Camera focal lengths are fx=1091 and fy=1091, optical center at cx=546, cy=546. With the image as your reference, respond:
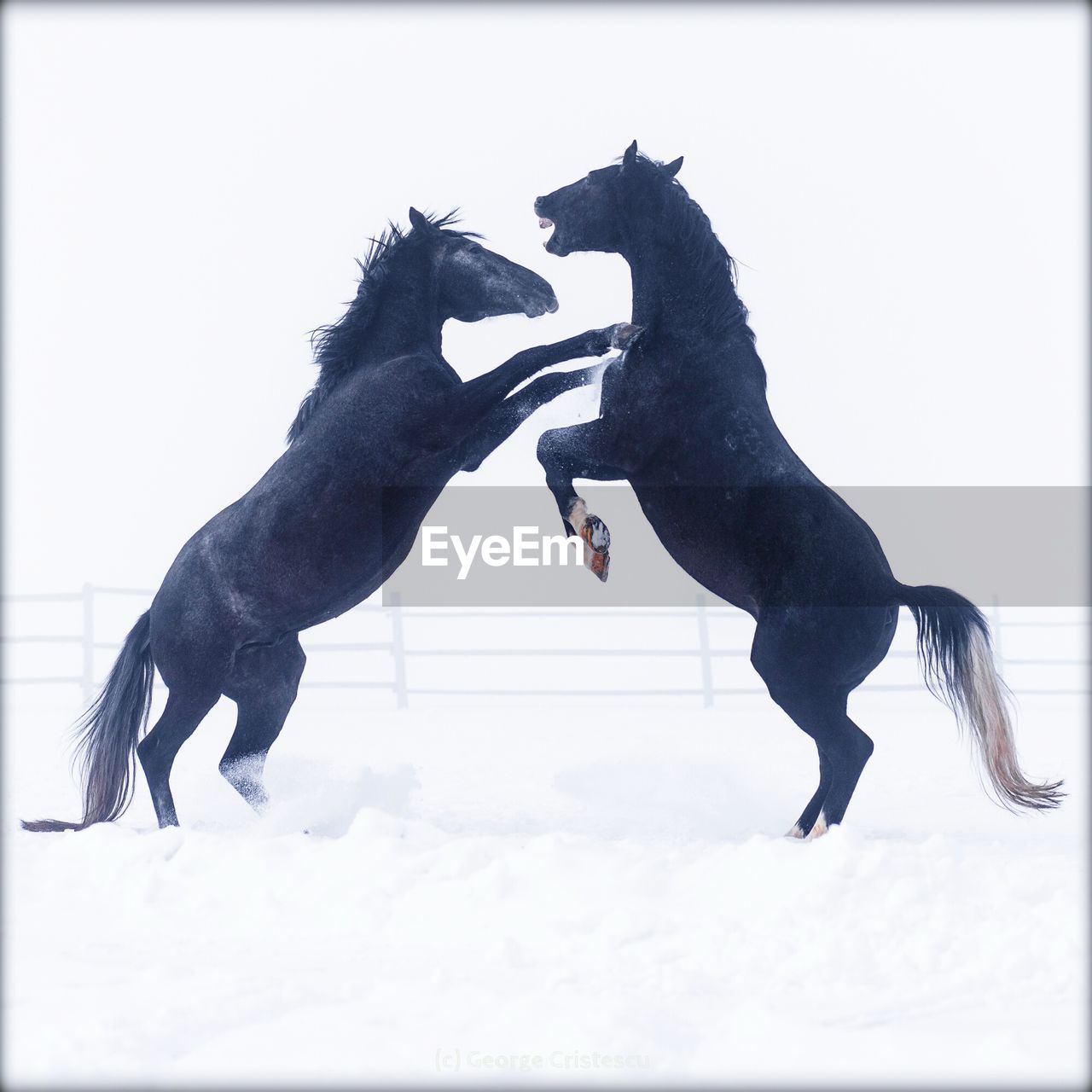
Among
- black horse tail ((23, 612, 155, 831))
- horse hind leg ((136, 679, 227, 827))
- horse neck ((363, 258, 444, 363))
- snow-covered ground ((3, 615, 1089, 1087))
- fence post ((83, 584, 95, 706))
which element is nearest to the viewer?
snow-covered ground ((3, 615, 1089, 1087))

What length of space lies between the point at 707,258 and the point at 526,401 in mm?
1127

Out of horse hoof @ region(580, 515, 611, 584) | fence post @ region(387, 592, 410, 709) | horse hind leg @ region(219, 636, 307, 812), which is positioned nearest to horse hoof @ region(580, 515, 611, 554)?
horse hoof @ region(580, 515, 611, 584)

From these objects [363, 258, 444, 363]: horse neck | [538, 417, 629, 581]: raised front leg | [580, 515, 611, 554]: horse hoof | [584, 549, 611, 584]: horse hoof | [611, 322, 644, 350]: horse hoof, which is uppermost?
[363, 258, 444, 363]: horse neck

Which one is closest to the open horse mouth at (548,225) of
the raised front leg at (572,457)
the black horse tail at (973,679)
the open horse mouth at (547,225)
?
the open horse mouth at (547,225)

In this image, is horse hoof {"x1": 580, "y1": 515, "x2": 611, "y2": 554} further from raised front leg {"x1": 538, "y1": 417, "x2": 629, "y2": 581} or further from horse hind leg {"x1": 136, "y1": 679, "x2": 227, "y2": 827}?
horse hind leg {"x1": 136, "y1": 679, "x2": 227, "y2": 827}

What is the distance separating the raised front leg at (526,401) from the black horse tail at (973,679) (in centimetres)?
182

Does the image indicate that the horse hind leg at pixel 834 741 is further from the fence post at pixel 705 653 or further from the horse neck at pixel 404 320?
the fence post at pixel 705 653

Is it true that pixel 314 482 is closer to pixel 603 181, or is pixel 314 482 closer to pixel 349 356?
pixel 349 356

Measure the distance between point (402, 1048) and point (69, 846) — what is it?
9.30ft

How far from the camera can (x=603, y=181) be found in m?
5.56

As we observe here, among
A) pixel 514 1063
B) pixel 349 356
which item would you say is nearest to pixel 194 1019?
pixel 514 1063

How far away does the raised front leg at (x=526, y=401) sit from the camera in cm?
535

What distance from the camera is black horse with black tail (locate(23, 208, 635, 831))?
5375 millimetres

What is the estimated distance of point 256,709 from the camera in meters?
5.95
